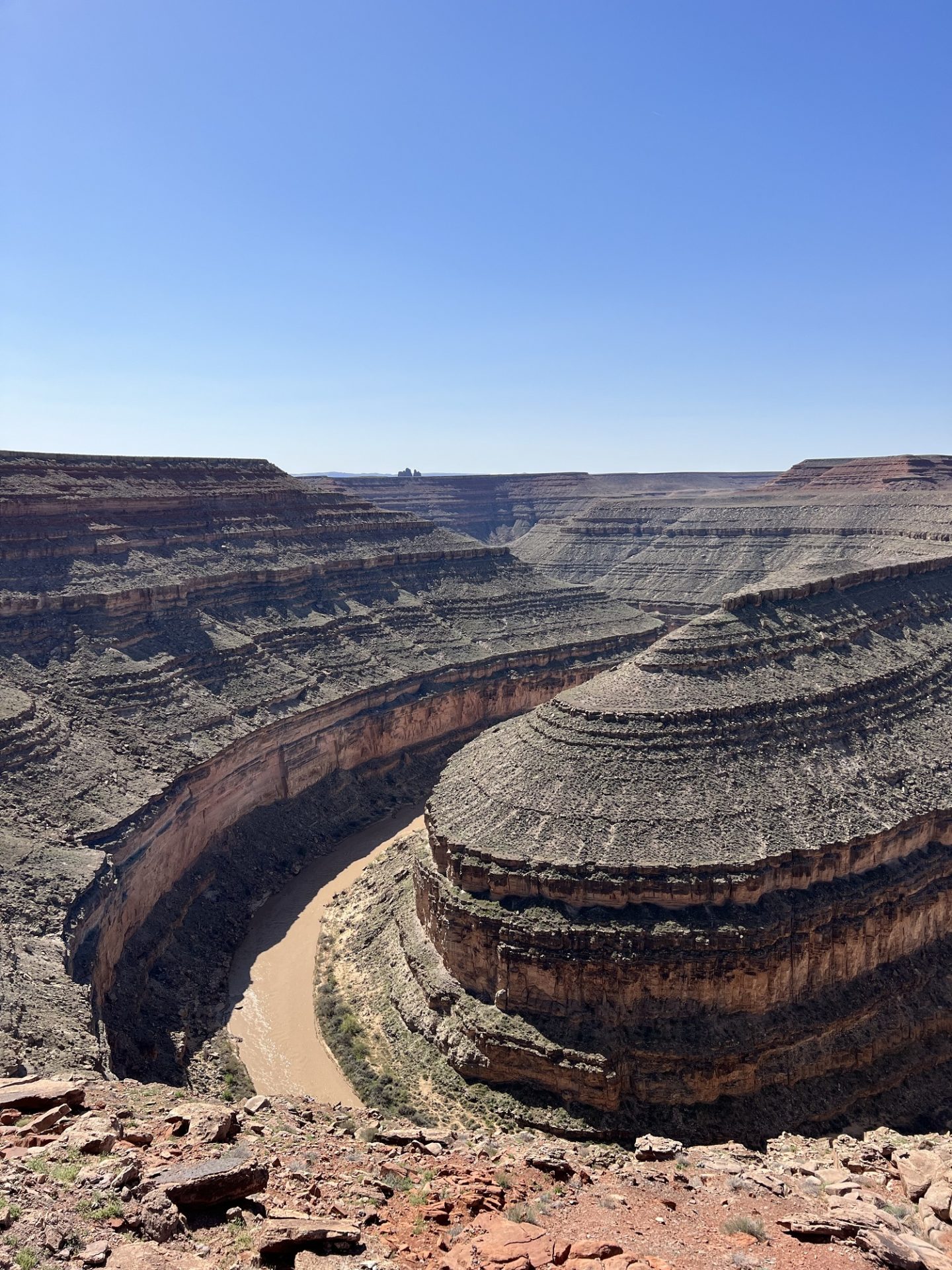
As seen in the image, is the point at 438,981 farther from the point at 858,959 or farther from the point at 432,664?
the point at 432,664

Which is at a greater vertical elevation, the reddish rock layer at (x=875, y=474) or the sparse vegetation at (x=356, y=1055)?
the reddish rock layer at (x=875, y=474)

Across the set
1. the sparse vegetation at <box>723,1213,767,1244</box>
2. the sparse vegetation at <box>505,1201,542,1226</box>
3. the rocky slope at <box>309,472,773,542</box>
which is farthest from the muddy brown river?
the rocky slope at <box>309,472,773,542</box>

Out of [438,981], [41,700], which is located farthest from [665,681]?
[41,700]

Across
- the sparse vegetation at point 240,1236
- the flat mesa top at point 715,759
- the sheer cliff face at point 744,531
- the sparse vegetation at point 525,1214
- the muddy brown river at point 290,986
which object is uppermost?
the sheer cliff face at point 744,531

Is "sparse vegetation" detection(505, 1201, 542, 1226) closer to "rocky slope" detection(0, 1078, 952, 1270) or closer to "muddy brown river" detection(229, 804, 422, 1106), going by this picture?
"rocky slope" detection(0, 1078, 952, 1270)

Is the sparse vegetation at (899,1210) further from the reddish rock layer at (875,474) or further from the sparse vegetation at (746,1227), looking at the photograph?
the reddish rock layer at (875,474)

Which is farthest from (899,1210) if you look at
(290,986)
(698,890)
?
(290,986)

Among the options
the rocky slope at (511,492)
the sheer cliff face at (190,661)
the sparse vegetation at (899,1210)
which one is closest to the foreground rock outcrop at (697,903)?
the sparse vegetation at (899,1210)
